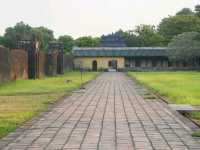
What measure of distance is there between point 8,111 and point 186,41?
246 feet

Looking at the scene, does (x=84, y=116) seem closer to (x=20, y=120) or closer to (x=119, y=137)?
(x=20, y=120)

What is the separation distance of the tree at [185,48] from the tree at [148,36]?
82.0ft

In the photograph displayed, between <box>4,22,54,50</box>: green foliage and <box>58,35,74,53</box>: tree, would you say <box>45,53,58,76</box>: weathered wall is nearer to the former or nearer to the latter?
<box>4,22,54,50</box>: green foliage

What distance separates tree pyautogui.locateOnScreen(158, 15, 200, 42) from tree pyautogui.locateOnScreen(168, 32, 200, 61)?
56.3 ft

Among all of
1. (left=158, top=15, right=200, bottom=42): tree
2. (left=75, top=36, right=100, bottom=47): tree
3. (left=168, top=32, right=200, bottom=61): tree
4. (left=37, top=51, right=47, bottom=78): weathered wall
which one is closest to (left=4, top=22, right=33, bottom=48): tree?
(left=75, top=36, right=100, bottom=47): tree

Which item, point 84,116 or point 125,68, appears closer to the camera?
point 84,116

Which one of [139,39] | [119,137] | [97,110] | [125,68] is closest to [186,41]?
[125,68]

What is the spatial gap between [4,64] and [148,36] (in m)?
89.0

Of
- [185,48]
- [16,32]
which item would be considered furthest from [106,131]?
[16,32]

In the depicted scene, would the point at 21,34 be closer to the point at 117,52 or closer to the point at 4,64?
the point at 117,52

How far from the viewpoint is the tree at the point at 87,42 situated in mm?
126375

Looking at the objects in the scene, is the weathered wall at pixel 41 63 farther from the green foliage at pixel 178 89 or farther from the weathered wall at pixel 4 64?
the weathered wall at pixel 4 64

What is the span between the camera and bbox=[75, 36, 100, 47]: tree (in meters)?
126

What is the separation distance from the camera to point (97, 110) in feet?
55.6
